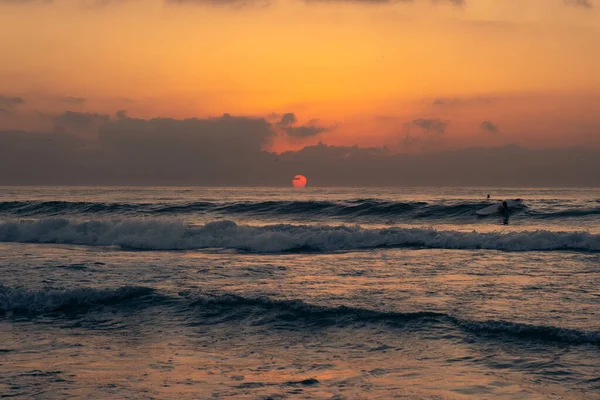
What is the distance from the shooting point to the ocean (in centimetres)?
755

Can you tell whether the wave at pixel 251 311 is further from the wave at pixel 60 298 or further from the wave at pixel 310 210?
the wave at pixel 310 210

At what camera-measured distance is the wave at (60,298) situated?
1200cm

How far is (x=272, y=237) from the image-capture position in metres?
24.1

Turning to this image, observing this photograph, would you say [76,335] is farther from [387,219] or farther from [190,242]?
[387,219]

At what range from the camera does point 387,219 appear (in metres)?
37.8

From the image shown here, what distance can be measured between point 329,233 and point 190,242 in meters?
5.91

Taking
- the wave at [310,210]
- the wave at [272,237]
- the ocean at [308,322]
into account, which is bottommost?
the ocean at [308,322]

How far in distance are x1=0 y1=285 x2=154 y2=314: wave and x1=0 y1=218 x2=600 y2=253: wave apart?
34.1 ft

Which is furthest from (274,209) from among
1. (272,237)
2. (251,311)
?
(251,311)

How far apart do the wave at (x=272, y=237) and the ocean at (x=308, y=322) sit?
0.23m

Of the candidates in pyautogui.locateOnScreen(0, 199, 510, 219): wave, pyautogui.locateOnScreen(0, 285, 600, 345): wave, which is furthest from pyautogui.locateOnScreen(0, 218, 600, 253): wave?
pyautogui.locateOnScreen(0, 199, 510, 219): wave

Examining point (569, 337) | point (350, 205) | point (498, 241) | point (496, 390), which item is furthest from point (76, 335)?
point (350, 205)

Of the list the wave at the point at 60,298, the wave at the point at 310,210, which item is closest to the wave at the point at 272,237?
the wave at the point at 60,298

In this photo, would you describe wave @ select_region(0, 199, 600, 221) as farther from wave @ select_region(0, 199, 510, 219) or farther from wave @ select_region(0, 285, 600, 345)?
wave @ select_region(0, 285, 600, 345)
